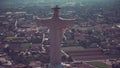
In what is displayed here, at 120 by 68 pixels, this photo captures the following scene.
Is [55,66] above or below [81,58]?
above

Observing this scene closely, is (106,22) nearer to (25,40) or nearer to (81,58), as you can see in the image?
(25,40)

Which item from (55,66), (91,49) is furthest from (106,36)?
(55,66)

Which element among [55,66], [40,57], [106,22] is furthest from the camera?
[106,22]

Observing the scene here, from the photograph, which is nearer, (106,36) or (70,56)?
(70,56)

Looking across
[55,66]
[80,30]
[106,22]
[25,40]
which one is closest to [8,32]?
[25,40]

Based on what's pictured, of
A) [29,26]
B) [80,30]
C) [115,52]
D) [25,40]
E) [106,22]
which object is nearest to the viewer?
[115,52]

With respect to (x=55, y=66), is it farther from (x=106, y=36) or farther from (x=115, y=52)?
(x=106, y=36)

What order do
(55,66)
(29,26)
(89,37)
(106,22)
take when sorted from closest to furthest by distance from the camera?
1. (55,66)
2. (89,37)
3. (29,26)
4. (106,22)

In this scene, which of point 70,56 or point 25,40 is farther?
point 25,40

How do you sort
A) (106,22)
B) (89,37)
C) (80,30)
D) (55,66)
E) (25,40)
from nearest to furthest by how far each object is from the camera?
(55,66) → (25,40) → (89,37) → (80,30) → (106,22)
